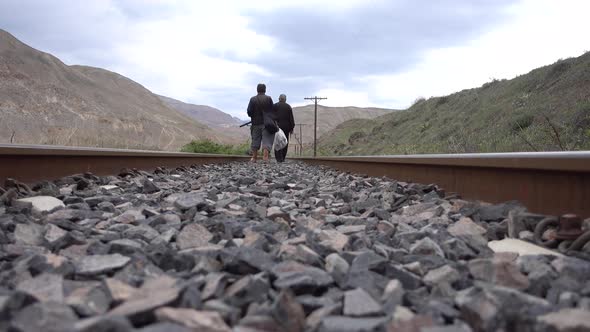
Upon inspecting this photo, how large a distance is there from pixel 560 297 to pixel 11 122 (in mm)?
63636

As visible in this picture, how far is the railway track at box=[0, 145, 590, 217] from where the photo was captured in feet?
9.50

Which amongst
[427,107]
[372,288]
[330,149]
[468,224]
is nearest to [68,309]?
[372,288]

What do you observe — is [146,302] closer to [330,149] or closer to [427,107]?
[427,107]

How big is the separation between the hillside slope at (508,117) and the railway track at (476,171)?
5.81 metres

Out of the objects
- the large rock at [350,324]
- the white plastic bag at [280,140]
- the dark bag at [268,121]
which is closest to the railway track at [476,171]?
the large rock at [350,324]

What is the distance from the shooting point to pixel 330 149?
6069 cm

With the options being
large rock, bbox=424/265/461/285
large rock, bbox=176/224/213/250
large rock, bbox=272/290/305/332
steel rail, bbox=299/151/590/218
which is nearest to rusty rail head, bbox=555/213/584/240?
steel rail, bbox=299/151/590/218

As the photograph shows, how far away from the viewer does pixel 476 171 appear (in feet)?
14.0

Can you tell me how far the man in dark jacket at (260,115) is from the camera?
1329 cm

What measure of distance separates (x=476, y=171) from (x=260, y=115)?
9900 mm

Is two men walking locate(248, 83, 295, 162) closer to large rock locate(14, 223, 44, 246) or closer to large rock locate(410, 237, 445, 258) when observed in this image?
large rock locate(14, 223, 44, 246)

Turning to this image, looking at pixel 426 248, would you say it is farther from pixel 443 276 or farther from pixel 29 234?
pixel 29 234

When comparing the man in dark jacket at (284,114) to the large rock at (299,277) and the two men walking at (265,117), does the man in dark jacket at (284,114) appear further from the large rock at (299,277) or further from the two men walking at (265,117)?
the large rock at (299,277)

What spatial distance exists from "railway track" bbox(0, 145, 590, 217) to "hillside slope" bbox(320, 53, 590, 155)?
5812 millimetres
